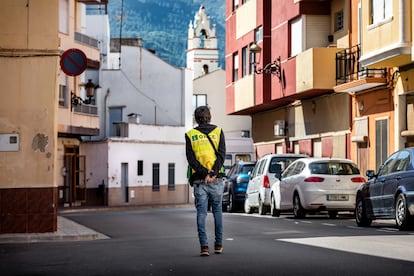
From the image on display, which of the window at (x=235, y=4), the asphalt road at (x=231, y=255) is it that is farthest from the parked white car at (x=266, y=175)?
the window at (x=235, y=4)

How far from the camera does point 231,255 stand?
13336mm

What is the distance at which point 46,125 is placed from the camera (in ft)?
65.2

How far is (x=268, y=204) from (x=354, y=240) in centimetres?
1518

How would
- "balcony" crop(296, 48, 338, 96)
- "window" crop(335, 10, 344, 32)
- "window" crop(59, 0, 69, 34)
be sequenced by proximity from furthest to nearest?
"window" crop(59, 0, 69, 34) < "window" crop(335, 10, 344, 32) < "balcony" crop(296, 48, 338, 96)

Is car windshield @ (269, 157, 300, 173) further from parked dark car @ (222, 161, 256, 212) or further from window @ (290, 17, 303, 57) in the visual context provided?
window @ (290, 17, 303, 57)

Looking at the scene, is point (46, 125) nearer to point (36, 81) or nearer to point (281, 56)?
point (36, 81)

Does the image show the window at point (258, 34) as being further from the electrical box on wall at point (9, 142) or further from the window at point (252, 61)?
the electrical box on wall at point (9, 142)

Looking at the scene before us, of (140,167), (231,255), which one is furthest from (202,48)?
(231,255)

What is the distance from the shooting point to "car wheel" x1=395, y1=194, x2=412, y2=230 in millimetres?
19734

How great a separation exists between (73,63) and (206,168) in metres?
15.8

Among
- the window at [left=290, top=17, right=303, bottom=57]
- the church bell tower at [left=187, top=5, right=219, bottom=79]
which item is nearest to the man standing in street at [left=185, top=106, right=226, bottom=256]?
the window at [left=290, top=17, right=303, bottom=57]

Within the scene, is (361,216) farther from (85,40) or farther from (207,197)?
(85,40)

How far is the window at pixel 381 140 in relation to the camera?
3191 centimetres

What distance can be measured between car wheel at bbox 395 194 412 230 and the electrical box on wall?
733 centimetres
